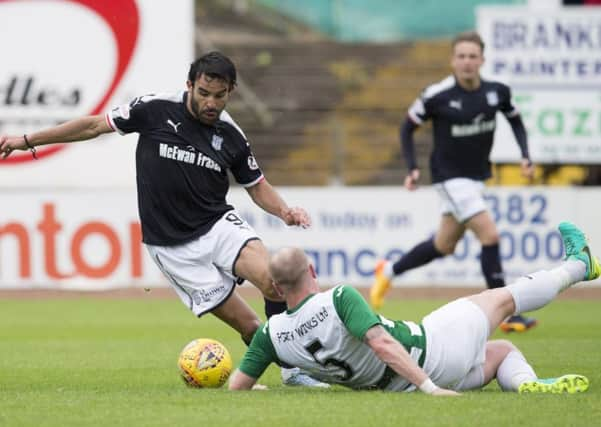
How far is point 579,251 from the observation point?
8.40 metres

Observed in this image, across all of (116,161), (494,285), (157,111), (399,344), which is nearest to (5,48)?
(116,161)

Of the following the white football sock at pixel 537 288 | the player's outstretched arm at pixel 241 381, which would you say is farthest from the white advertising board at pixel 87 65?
the white football sock at pixel 537 288

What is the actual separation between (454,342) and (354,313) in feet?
2.20

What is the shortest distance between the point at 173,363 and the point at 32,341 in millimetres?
2538

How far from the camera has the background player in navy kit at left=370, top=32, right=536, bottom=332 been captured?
13.0 metres

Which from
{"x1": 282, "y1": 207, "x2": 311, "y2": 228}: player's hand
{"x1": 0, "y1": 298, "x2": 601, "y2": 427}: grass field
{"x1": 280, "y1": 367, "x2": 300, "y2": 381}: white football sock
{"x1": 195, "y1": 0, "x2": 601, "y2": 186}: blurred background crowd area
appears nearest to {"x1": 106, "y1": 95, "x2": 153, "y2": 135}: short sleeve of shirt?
{"x1": 282, "y1": 207, "x2": 311, "y2": 228}: player's hand

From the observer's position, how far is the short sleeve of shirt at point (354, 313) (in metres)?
7.09

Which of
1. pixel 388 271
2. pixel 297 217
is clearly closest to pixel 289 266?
pixel 297 217

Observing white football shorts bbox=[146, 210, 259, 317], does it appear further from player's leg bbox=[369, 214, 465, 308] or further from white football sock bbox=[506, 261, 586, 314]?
player's leg bbox=[369, 214, 465, 308]

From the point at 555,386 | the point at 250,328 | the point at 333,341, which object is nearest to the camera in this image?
the point at 333,341

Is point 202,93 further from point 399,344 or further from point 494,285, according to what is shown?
point 494,285

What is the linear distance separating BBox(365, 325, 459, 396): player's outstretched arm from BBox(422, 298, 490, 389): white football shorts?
342 millimetres

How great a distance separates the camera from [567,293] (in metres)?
18.9

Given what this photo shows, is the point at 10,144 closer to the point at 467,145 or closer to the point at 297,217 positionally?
the point at 297,217
